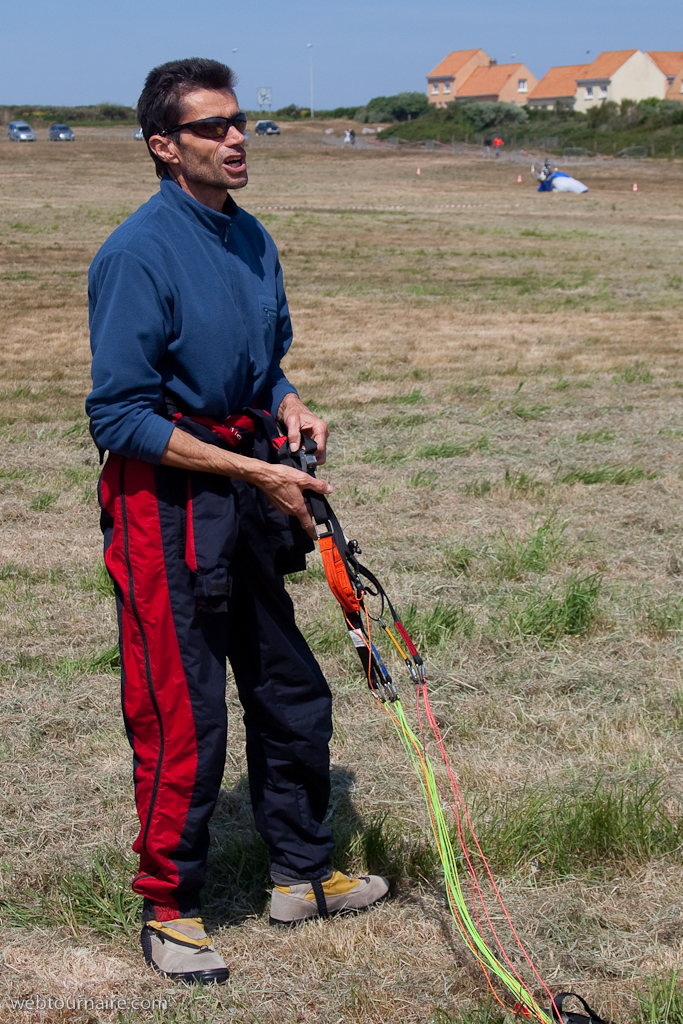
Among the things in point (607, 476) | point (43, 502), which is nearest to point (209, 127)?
point (43, 502)

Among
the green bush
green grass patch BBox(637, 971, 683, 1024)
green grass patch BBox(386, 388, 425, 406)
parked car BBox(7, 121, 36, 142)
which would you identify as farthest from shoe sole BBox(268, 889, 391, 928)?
the green bush

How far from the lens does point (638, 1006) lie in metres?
2.46

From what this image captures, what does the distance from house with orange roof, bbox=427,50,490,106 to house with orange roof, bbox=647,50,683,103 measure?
24374 millimetres

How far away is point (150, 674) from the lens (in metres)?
2.50

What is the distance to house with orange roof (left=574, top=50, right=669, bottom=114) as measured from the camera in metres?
91.4

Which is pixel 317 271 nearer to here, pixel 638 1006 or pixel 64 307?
pixel 64 307

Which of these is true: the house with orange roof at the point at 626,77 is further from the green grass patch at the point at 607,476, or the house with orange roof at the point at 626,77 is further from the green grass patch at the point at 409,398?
the green grass patch at the point at 607,476

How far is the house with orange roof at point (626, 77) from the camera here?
91438 mm

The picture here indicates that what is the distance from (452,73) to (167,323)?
122 metres

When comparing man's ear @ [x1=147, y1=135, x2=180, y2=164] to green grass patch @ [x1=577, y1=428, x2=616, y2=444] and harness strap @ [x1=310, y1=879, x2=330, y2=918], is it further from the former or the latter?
green grass patch @ [x1=577, y1=428, x2=616, y2=444]

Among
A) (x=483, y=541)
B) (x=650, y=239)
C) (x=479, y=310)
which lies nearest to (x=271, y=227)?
(x=650, y=239)

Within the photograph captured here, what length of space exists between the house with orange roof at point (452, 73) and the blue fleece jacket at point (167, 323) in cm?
11700

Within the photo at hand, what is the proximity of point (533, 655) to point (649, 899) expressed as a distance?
5.16 ft
